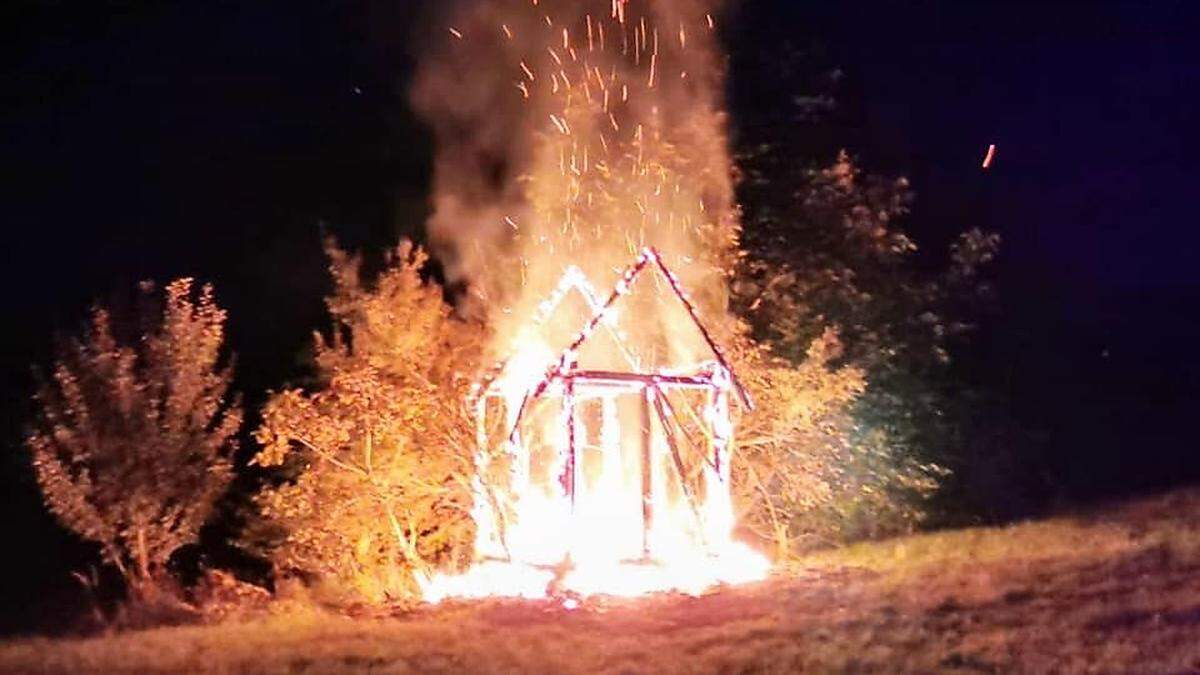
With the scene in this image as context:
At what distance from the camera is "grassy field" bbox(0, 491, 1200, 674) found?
364 inches

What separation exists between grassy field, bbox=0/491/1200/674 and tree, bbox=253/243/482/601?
2.16 meters

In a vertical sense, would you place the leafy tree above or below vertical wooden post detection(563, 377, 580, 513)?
above

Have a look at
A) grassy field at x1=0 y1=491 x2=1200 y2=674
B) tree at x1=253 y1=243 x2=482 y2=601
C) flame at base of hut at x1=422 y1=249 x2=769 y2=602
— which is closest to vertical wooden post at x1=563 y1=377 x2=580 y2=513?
flame at base of hut at x1=422 y1=249 x2=769 y2=602

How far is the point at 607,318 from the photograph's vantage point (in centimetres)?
1548

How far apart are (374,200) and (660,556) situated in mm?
11350

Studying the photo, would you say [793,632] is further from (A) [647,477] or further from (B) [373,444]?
(B) [373,444]

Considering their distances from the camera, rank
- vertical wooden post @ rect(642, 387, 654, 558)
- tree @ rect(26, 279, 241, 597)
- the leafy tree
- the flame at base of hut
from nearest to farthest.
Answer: the flame at base of hut
tree @ rect(26, 279, 241, 597)
vertical wooden post @ rect(642, 387, 654, 558)
the leafy tree

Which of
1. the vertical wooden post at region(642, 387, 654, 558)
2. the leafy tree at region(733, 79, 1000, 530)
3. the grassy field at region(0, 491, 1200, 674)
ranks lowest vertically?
the grassy field at region(0, 491, 1200, 674)

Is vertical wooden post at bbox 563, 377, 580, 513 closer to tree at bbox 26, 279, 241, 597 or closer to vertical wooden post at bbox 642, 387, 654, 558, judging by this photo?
vertical wooden post at bbox 642, 387, 654, 558

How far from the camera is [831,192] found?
732 inches

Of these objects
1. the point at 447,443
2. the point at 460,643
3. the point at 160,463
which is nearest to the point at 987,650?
the point at 460,643

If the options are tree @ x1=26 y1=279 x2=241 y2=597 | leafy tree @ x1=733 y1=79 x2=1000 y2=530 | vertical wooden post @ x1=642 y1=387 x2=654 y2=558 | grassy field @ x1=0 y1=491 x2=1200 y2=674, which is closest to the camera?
grassy field @ x1=0 y1=491 x2=1200 y2=674

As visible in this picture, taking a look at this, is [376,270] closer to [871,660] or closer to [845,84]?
[845,84]

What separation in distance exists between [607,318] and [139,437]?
4519mm
